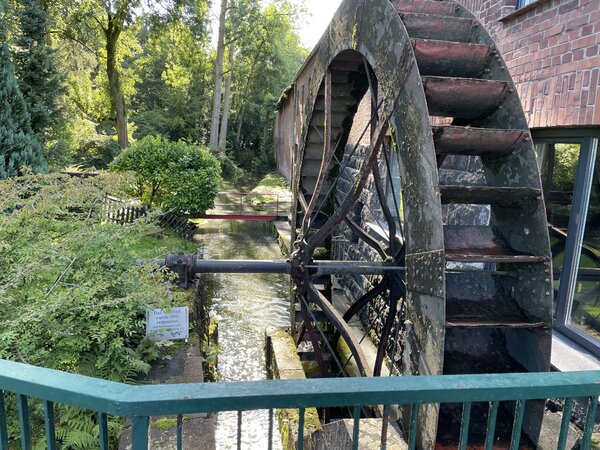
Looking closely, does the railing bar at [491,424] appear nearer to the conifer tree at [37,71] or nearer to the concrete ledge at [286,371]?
the concrete ledge at [286,371]

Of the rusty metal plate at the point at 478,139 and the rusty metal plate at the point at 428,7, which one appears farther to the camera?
the rusty metal plate at the point at 428,7

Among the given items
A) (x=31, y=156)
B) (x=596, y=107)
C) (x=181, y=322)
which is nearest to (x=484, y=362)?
(x=596, y=107)

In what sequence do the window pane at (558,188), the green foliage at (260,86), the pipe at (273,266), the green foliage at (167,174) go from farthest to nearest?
the green foliage at (260,86) → the green foliage at (167,174) → the pipe at (273,266) → the window pane at (558,188)

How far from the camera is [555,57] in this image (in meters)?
2.89

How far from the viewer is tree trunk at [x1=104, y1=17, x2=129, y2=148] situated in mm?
16234

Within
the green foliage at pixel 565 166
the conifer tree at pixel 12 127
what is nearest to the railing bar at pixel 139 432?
the green foliage at pixel 565 166

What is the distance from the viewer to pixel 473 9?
409 centimetres

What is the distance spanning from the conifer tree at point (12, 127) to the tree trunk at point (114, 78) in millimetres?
7423

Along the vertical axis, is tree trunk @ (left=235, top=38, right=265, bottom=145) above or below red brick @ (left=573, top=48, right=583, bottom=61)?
above

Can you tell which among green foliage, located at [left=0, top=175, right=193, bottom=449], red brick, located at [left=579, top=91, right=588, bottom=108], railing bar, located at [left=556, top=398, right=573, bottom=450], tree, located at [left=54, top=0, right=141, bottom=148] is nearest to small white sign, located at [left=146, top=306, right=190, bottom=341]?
green foliage, located at [left=0, top=175, right=193, bottom=449]

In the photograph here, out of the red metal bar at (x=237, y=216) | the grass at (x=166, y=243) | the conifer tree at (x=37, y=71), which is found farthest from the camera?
the red metal bar at (x=237, y=216)

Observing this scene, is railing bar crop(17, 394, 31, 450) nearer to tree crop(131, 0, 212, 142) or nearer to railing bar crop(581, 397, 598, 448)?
A: railing bar crop(581, 397, 598, 448)

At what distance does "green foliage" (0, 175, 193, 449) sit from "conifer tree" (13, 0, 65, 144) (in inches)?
316

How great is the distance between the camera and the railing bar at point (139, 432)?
1.02 meters
